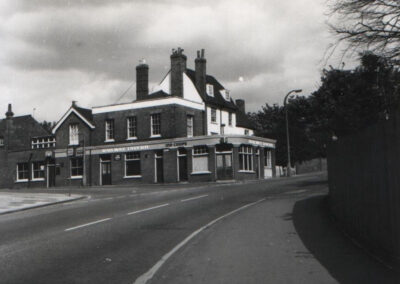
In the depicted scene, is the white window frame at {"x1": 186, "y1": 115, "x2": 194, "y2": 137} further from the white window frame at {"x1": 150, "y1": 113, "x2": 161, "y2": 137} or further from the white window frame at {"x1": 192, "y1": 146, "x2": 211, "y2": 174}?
the white window frame at {"x1": 192, "y1": 146, "x2": 211, "y2": 174}

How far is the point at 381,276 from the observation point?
645 cm

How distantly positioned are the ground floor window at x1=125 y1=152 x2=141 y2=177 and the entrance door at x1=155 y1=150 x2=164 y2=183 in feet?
6.01

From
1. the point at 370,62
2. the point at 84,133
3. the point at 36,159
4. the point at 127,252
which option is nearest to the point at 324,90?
the point at 84,133

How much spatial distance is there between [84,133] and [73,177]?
4.33m

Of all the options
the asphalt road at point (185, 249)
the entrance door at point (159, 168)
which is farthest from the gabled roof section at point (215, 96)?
the asphalt road at point (185, 249)

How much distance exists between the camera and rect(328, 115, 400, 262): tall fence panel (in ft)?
21.7

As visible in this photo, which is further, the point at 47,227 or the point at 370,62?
the point at 370,62

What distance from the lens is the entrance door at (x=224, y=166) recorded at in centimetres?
3894

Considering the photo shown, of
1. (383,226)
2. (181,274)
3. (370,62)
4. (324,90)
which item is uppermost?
(324,90)

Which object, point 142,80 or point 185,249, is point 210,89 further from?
point 185,249

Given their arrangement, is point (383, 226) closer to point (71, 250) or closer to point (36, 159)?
point (71, 250)

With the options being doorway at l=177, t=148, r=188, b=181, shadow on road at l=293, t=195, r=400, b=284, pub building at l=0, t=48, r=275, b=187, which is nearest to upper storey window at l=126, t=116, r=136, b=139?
pub building at l=0, t=48, r=275, b=187

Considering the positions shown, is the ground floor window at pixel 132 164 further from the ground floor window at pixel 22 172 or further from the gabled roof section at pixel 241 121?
the gabled roof section at pixel 241 121

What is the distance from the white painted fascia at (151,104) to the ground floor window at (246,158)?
20.8 feet
